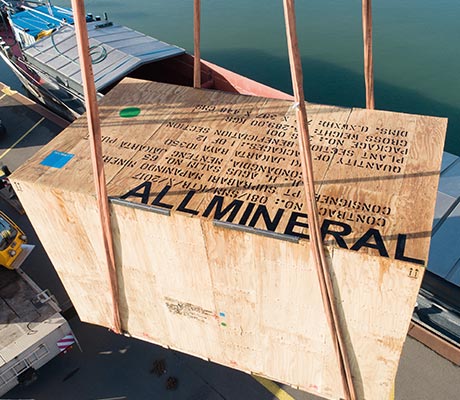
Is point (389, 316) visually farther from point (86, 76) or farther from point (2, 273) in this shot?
point (2, 273)

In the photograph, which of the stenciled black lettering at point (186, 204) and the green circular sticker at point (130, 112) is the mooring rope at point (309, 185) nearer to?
the stenciled black lettering at point (186, 204)

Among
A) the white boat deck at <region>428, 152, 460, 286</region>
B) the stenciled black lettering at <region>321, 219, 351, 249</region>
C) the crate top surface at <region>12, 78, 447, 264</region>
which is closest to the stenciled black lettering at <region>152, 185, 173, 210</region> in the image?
the crate top surface at <region>12, 78, 447, 264</region>

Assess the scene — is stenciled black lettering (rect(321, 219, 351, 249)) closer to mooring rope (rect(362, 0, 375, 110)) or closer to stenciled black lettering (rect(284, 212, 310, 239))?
stenciled black lettering (rect(284, 212, 310, 239))

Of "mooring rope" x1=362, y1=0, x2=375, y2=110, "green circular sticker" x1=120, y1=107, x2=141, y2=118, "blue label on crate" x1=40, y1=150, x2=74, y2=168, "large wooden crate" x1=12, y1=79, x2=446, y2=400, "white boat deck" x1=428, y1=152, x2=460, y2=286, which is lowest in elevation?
"white boat deck" x1=428, y1=152, x2=460, y2=286

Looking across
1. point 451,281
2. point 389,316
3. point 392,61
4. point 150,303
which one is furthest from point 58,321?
point 392,61

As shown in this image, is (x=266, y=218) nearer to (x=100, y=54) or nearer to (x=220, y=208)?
(x=220, y=208)

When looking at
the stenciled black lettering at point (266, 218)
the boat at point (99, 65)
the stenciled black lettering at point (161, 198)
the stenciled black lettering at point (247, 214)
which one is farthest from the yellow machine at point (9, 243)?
the stenciled black lettering at point (266, 218)

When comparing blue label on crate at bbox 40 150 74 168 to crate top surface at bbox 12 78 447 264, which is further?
blue label on crate at bbox 40 150 74 168
